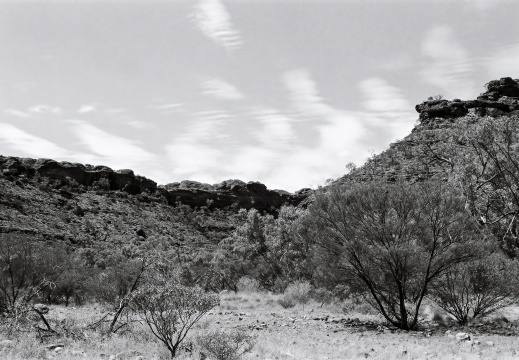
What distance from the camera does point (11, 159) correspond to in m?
78.7

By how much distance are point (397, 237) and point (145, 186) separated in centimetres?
8773

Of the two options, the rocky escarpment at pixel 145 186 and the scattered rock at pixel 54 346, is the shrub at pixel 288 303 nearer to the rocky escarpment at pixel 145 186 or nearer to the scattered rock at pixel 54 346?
the scattered rock at pixel 54 346

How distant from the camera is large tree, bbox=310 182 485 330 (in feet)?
51.6

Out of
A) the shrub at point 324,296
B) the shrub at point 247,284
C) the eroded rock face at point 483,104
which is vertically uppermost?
the eroded rock face at point 483,104

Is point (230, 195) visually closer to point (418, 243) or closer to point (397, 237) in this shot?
point (397, 237)

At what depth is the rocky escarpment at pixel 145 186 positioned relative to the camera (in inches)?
3228

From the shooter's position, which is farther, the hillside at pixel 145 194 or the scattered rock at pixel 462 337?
the hillside at pixel 145 194

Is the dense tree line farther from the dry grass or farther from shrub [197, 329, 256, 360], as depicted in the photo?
shrub [197, 329, 256, 360]

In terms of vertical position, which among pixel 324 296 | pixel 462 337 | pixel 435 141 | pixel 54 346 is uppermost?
pixel 435 141

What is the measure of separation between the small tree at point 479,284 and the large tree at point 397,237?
0.80 metres

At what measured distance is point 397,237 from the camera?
16312 mm

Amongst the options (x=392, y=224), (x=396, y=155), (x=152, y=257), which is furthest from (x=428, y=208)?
(x=396, y=155)

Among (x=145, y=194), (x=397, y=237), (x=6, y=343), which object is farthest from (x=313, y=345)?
(x=145, y=194)

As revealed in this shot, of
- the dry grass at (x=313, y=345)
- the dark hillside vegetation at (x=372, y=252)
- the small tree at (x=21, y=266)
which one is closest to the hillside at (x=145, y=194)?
the dark hillside vegetation at (x=372, y=252)
